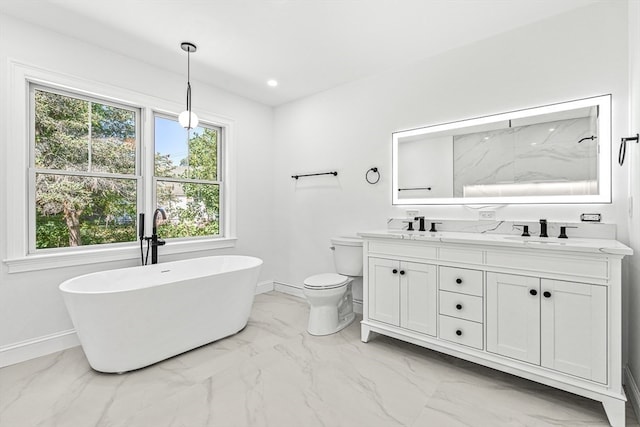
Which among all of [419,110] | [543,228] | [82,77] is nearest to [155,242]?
[82,77]

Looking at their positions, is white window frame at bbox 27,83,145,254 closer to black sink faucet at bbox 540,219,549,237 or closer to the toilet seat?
the toilet seat

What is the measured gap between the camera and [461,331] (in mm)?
2172

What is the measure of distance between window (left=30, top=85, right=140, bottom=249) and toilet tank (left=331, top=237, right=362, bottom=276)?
2.03m

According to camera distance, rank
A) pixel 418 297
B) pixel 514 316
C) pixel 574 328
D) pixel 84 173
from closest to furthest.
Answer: pixel 574 328 < pixel 514 316 < pixel 418 297 < pixel 84 173

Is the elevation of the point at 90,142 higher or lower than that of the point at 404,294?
higher

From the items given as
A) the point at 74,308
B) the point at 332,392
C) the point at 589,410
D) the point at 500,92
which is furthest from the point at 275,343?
the point at 500,92

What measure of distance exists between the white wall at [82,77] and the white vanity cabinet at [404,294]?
2.00 metres

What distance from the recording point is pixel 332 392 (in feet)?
6.43

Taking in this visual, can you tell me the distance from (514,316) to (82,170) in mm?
3580

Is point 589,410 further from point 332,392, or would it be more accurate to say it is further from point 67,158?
point 67,158

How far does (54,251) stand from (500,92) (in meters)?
3.91

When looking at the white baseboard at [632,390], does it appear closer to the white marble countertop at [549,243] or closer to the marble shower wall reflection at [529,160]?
the white marble countertop at [549,243]

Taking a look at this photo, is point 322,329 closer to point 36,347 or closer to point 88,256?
point 88,256

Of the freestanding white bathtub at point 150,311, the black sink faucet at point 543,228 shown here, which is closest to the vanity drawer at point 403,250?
the black sink faucet at point 543,228
